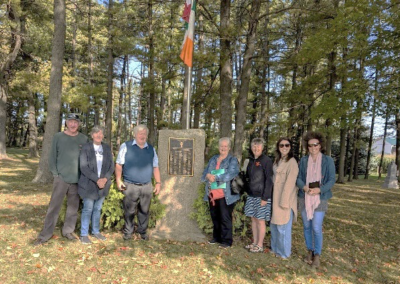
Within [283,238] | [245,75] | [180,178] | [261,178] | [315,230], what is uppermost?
[245,75]

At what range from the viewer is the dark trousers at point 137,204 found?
443 cm

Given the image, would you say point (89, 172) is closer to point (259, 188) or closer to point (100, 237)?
point (100, 237)

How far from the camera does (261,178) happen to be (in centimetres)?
425

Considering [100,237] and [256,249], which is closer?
[256,249]

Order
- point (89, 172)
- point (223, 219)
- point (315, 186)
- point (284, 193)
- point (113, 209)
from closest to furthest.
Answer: point (315, 186), point (284, 193), point (89, 172), point (223, 219), point (113, 209)

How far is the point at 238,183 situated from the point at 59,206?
2.80 m

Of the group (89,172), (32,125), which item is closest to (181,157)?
(89,172)

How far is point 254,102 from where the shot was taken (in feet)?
81.6

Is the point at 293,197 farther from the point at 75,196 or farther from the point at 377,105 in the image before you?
the point at 377,105

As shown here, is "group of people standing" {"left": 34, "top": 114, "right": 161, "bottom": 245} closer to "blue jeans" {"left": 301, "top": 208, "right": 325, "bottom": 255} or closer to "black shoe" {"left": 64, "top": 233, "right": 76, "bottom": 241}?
"black shoe" {"left": 64, "top": 233, "right": 76, "bottom": 241}

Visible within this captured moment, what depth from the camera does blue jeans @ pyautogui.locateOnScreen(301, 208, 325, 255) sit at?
3.98 m

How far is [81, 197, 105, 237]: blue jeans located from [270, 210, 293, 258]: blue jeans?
281 cm

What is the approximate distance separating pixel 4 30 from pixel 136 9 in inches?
330

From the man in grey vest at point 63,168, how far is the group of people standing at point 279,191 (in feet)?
6.73
